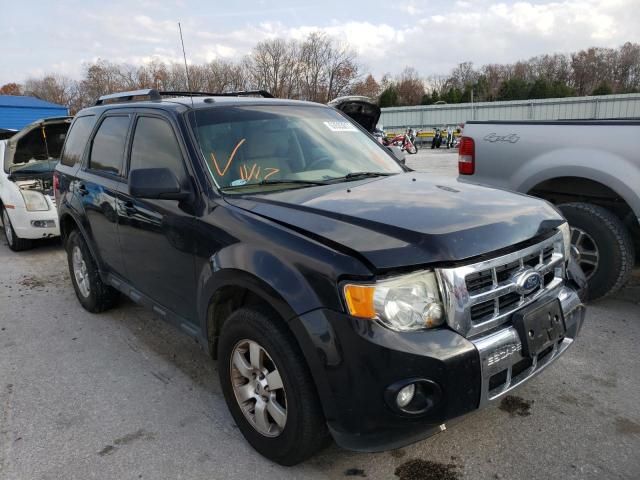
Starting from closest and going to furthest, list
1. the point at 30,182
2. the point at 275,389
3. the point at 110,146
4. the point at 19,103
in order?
the point at 275,389 → the point at 110,146 → the point at 30,182 → the point at 19,103

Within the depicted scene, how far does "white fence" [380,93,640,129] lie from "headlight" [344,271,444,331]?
103ft

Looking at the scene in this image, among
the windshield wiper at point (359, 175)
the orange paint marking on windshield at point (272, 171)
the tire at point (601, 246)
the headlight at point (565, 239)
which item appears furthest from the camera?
the tire at point (601, 246)

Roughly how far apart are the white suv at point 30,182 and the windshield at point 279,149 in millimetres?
4436

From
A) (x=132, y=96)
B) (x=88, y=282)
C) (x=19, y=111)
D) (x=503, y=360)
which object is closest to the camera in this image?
(x=503, y=360)

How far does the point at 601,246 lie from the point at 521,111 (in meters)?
40.0

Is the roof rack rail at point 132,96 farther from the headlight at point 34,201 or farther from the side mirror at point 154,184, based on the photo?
the headlight at point 34,201

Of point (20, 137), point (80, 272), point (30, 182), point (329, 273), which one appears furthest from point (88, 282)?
point (20, 137)

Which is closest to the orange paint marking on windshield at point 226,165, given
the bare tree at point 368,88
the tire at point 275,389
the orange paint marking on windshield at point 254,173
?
the orange paint marking on windshield at point 254,173

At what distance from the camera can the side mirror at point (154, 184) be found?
284cm

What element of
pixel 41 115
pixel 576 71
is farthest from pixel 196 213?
pixel 576 71

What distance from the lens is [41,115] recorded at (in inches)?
786

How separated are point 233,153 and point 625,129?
325cm

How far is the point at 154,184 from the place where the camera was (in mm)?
2846

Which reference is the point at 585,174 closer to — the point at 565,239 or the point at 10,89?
the point at 565,239
